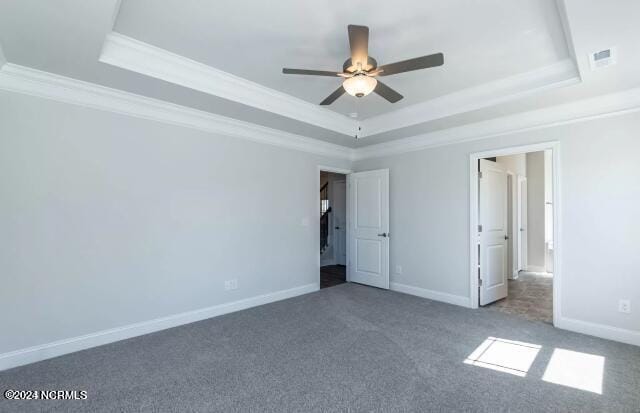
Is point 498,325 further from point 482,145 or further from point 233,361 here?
point 233,361

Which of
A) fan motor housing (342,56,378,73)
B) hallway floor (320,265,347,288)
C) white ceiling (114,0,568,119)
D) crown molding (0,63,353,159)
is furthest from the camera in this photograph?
hallway floor (320,265,347,288)

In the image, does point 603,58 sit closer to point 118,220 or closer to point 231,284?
point 231,284

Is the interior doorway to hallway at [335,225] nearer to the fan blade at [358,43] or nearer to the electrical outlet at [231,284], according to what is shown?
the electrical outlet at [231,284]

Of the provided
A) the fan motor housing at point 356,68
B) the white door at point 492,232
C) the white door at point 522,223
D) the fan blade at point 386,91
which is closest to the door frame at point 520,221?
the white door at point 522,223

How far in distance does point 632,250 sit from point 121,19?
518 cm

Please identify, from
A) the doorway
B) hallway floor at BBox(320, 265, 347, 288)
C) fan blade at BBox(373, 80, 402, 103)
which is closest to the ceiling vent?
fan blade at BBox(373, 80, 402, 103)

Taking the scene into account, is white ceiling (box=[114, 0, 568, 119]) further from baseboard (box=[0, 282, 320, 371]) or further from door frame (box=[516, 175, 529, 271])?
door frame (box=[516, 175, 529, 271])

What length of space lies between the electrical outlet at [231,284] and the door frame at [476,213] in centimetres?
329

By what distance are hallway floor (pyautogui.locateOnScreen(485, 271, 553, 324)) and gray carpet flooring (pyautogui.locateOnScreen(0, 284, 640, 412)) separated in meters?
0.34

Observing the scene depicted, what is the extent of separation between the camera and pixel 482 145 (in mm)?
4328

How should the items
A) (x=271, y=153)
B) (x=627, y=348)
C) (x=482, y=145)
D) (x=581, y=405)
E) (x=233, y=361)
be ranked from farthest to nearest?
1. (x=271, y=153)
2. (x=482, y=145)
3. (x=627, y=348)
4. (x=233, y=361)
5. (x=581, y=405)

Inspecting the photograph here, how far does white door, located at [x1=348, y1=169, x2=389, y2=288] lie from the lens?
5.40 meters

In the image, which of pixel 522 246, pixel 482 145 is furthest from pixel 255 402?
pixel 522 246

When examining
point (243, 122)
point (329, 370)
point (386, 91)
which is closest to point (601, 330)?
point (329, 370)
